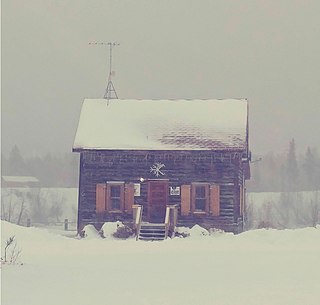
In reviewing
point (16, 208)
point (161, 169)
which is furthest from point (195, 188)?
point (16, 208)

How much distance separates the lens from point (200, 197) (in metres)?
31.4

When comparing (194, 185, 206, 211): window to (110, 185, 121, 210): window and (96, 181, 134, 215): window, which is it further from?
(110, 185, 121, 210): window

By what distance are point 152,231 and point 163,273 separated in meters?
13.8

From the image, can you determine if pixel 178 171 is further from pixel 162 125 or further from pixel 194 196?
pixel 162 125

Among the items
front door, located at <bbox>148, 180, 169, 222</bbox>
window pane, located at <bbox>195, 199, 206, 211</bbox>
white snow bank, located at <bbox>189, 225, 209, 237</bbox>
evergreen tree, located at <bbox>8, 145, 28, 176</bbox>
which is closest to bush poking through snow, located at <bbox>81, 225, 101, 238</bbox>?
front door, located at <bbox>148, 180, 169, 222</bbox>

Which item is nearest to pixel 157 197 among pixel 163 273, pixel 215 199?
pixel 215 199

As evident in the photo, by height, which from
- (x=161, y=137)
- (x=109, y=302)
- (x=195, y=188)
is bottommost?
(x=109, y=302)

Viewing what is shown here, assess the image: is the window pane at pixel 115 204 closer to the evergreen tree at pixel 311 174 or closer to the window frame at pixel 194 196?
the window frame at pixel 194 196

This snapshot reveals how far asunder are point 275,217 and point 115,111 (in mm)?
56417

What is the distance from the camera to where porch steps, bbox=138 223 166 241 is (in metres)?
29.0

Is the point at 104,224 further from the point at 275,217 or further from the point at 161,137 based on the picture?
the point at 275,217

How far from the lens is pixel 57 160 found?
15862 cm

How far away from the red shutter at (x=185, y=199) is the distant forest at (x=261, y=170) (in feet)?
271

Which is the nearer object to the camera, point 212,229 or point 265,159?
point 212,229
